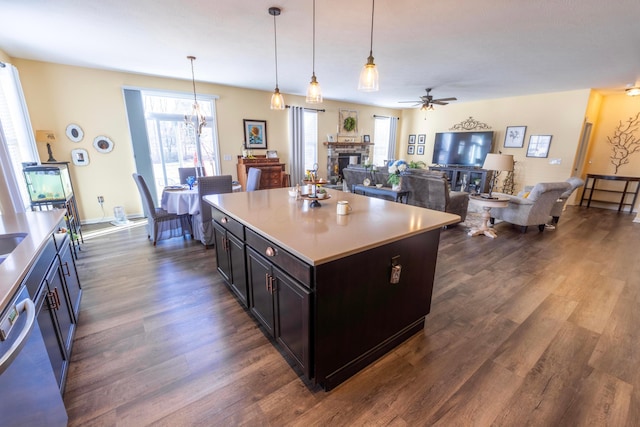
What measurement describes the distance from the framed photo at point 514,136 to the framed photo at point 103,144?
9094 mm

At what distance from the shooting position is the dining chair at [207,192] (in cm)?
344

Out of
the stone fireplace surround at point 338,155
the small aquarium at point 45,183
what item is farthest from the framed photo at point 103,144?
the stone fireplace surround at point 338,155

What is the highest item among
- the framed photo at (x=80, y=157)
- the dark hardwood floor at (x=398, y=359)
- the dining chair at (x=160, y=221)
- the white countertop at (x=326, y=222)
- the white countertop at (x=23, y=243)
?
the framed photo at (x=80, y=157)

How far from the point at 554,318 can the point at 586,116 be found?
6003 millimetres

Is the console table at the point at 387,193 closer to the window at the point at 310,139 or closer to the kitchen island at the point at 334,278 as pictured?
the window at the point at 310,139

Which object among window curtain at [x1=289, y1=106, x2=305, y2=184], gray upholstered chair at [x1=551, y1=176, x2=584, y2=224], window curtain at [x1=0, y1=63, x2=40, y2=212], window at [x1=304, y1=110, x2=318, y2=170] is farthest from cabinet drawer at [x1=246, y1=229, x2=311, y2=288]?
window at [x1=304, y1=110, x2=318, y2=170]

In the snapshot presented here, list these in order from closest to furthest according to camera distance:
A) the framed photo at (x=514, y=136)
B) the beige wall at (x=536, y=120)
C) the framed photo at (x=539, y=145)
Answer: the beige wall at (x=536, y=120) → the framed photo at (x=539, y=145) → the framed photo at (x=514, y=136)

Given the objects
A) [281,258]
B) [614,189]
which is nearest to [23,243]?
[281,258]

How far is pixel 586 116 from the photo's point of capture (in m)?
5.82

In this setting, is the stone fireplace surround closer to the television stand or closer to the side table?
the television stand

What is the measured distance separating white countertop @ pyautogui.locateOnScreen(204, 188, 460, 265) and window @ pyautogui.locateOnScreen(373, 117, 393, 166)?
7.30 metres

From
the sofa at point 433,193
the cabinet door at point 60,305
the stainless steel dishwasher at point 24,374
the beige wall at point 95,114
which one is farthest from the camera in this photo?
the sofa at point 433,193

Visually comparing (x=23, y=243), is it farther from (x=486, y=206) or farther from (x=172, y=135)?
(x=486, y=206)

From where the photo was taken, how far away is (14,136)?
3.70m
